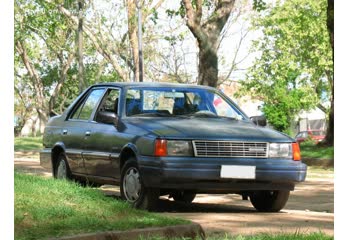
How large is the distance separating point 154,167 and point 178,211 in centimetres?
88

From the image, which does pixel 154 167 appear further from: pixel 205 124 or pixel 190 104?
pixel 190 104

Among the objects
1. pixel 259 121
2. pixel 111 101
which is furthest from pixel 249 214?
pixel 111 101

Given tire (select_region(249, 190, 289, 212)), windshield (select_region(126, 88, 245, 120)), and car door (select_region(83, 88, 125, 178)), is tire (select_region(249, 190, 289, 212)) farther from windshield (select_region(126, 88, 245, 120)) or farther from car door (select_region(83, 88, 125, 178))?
car door (select_region(83, 88, 125, 178))

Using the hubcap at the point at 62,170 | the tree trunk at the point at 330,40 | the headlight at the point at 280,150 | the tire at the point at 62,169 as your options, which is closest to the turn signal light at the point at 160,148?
the headlight at the point at 280,150

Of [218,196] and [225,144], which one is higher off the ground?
[225,144]

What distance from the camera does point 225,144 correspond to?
363 inches

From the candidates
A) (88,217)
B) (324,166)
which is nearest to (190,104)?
Result: (88,217)

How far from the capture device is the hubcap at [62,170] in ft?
37.4

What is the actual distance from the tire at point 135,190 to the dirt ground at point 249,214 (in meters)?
0.25

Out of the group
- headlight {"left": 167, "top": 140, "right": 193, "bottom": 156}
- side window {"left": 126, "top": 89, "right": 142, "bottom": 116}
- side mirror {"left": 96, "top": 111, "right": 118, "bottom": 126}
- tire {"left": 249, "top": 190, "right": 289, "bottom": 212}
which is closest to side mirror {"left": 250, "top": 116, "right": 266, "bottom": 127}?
tire {"left": 249, "top": 190, "right": 289, "bottom": 212}

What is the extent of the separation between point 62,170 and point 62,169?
0.6 inches

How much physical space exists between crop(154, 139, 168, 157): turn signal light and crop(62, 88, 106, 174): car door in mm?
Result: 2002

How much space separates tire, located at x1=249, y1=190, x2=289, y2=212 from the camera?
988 cm
